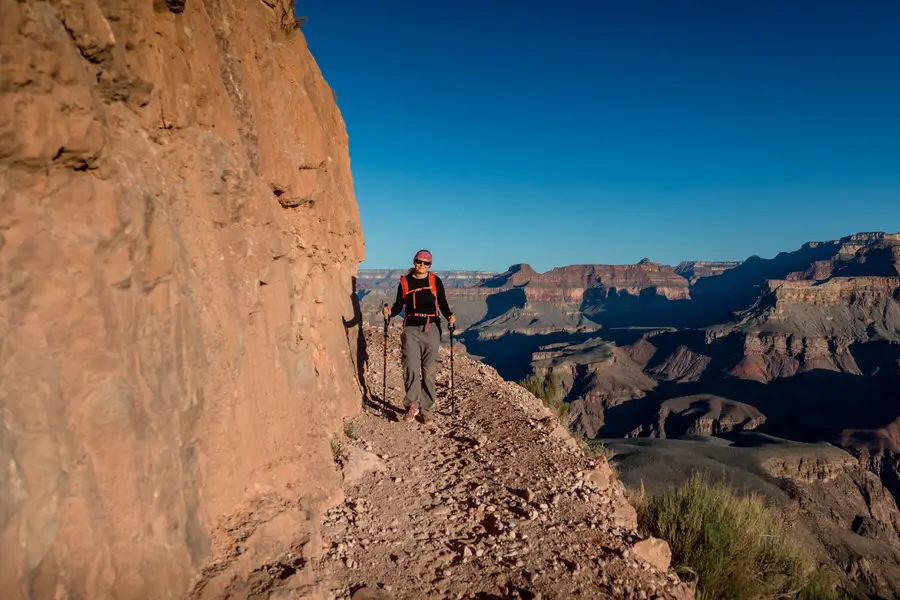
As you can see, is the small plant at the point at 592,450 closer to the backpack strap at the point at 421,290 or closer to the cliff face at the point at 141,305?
the backpack strap at the point at 421,290

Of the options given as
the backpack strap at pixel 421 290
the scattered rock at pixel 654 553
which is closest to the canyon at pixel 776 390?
the backpack strap at pixel 421 290

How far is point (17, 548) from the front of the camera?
220cm

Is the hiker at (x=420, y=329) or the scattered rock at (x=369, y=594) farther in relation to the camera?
the hiker at (x=420, y=329)

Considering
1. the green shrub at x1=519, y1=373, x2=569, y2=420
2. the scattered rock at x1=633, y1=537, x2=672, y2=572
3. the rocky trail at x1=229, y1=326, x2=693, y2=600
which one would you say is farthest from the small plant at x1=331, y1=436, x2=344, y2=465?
the green shrub at x1=519, y1=373, x2=569, y2=420

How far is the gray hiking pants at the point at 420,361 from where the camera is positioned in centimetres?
736

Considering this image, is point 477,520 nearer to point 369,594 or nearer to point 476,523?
point 476,523

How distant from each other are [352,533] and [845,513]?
39947mm

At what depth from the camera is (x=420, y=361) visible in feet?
24.9

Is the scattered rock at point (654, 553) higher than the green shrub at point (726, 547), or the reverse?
the scattered rock at point (654, 553)

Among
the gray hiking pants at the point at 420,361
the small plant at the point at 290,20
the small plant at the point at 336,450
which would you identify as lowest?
the small plant at the point at 336,450

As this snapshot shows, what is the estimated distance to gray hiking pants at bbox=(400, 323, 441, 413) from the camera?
24.2ft

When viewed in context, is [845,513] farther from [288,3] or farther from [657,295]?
[657,295]

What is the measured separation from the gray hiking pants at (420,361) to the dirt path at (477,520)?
1.46 ft

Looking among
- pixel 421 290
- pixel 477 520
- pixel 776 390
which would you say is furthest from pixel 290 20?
pixel 776 390
